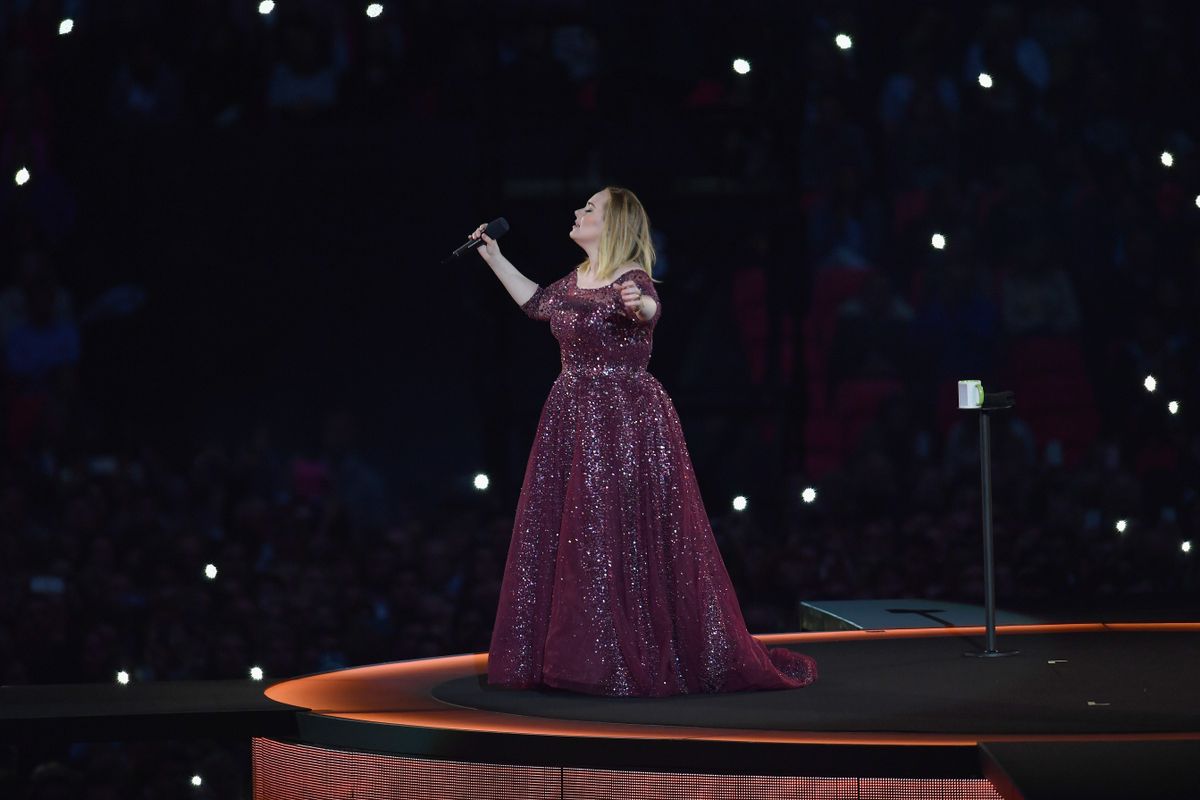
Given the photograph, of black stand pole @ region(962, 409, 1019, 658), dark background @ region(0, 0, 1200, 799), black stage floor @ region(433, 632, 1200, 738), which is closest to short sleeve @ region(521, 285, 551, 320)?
black stage floor @ region(433, 632, 1200, 738)

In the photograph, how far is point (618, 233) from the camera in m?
3.76

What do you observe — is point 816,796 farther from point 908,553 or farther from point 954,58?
point 954,58

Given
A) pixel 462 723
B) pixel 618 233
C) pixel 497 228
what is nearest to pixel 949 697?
pixel 462 723

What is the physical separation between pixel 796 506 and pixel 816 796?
335cm

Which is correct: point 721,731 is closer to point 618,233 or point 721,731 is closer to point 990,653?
point 618,233

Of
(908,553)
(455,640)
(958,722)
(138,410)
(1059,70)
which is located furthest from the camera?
(1059,70)

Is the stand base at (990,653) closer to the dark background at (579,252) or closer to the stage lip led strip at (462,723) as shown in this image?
the stage lip led strip at (462,723)

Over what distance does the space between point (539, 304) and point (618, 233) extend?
0.26 meters

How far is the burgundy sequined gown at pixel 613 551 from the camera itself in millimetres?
3639

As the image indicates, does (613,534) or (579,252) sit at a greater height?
(579,252)

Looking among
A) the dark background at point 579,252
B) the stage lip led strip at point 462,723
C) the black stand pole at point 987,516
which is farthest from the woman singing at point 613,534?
the dark background at point 579,252

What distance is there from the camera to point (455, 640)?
5.72 m

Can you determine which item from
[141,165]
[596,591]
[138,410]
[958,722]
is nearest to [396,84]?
[141,165]

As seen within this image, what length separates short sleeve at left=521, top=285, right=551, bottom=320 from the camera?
12.6 ft
